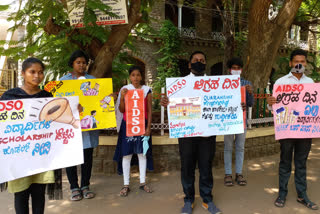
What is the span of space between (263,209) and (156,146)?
2.09 m

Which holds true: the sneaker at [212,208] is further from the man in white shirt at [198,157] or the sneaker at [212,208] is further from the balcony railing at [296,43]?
the balcony railing at [296,43]

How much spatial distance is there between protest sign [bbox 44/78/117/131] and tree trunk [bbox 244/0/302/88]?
4.35m

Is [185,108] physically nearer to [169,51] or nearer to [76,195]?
[76,195]

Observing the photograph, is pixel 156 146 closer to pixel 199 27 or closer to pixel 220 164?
pixel 220 164

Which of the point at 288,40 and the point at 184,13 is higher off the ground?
the point at 184,13

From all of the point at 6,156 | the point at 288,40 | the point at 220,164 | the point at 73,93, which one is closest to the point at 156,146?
the point at 220,164

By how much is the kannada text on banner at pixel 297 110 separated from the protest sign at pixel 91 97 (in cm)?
228

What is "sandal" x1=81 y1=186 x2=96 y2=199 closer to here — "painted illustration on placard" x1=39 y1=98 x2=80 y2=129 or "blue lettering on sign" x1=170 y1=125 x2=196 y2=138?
"painted illustration on placard" x1=39 y1=98 x2=80 y2=129

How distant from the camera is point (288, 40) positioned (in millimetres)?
18141

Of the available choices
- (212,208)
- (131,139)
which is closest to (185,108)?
(131,139)

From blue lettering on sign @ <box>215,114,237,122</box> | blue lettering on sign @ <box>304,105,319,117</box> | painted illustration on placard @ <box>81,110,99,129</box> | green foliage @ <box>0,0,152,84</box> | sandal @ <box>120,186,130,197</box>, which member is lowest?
sandal @ <box>120,186,130,197</box>

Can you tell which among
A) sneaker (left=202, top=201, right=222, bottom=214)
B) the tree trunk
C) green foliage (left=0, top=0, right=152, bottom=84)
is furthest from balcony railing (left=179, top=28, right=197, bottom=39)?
sneaker (left=202, top=201, right=222, bottom=214)

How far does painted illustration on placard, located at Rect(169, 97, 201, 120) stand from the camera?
3.01 meters

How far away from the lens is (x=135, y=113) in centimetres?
362
